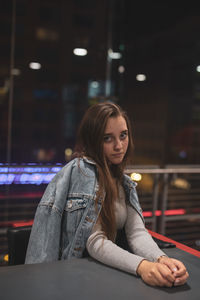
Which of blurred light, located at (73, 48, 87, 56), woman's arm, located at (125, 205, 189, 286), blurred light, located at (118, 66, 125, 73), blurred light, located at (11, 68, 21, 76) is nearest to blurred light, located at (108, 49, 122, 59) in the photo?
blurred light, located at (118, 66, 125, 73)

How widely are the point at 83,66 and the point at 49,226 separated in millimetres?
3819

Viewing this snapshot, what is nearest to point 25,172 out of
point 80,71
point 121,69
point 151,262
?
point 151,262

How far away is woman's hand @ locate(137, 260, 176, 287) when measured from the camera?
96 centimetres

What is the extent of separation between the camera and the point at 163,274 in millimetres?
968

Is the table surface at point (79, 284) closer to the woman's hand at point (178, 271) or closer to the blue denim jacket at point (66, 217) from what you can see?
the woman's hand at point (178, 271)

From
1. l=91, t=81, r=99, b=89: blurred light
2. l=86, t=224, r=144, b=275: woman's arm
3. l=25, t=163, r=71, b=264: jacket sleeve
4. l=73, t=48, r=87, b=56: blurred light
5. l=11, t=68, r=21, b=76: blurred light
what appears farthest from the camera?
l=91, t=81, r=99, b=89: blurred light

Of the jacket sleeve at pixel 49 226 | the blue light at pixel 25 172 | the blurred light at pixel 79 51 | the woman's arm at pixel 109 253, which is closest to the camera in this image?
the woman's arm at pixel 109 253

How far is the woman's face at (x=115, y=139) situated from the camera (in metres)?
1.26

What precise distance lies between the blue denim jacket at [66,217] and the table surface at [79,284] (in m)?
0.13

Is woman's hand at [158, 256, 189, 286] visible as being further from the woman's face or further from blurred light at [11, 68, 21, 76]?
blurred light at [11, 68, 21, 76]

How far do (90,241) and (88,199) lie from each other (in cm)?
15

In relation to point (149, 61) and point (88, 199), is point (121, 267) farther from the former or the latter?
point (149, 61)

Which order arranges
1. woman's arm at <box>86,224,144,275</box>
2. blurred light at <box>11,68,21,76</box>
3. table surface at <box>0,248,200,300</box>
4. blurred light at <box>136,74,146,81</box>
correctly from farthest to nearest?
blurred light at <box>136,74,146,81</box> < blurred light at <box>11,68,21,76</box> < woman's arm at <box>86,224,144,275</box> < table surface at <box>0,248,200,300</box>

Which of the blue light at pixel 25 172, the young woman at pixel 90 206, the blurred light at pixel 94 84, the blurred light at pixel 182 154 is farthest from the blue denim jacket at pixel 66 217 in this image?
the blurred light at pixel 182 154
